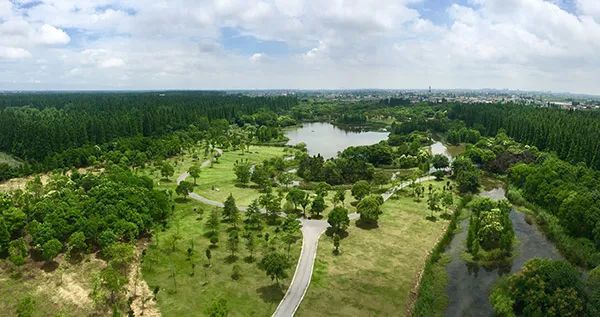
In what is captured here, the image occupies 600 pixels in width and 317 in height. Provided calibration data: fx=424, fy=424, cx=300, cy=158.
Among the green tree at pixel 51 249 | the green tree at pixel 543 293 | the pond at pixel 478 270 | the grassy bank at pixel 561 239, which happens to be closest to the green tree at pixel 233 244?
the green tree at pixel 51 249

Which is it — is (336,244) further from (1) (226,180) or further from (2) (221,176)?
(2) (221,176)

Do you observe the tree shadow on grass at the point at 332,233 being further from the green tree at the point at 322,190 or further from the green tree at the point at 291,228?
the green tree at the point at 322,190

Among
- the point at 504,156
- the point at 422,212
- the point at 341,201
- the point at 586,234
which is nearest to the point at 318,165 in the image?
the point at 341,201

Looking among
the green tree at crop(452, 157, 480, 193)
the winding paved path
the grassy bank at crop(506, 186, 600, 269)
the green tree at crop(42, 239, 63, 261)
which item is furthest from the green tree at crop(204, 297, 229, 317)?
the green tree at crop(452, 157, 480, 193)

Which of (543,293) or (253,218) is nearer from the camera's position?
(543,293)

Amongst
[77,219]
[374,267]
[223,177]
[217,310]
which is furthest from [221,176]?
[217,310]

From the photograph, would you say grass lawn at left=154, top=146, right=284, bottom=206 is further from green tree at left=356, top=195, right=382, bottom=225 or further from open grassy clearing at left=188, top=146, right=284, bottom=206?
green tree at left=356, top=195, right=382, bottom=225

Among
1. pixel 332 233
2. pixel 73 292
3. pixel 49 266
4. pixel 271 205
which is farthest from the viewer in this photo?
pixel 271 205
